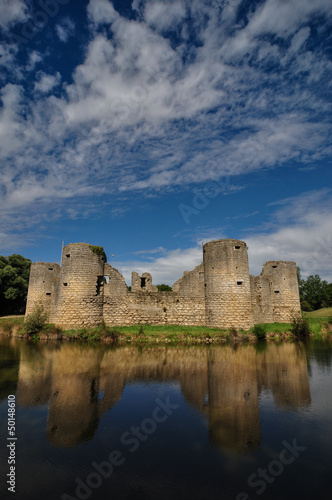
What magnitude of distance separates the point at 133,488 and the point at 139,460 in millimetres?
897

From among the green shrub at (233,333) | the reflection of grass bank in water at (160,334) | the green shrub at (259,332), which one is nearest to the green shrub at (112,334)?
the reflection of grass bank in water at (160,334)

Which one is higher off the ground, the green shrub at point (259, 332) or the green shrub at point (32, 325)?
the green shrub at point (32, 325)

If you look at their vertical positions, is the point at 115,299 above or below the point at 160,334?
above

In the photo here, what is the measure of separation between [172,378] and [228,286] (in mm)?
14020

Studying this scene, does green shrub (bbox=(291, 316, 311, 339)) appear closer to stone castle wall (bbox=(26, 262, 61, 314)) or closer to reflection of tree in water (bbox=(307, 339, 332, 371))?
reflection of tree in water (bbox=(307, 339, 332, 371))

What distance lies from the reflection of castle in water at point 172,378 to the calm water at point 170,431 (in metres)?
0.05

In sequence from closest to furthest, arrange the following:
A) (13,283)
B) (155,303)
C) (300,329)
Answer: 1. (300,329)
2. (155,303)
3. (13,283)

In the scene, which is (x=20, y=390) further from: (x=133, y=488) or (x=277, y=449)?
(x=277, y=449)

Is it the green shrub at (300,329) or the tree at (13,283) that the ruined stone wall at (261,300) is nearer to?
the green shrub at (300,329)

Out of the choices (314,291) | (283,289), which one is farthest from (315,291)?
(283,289)

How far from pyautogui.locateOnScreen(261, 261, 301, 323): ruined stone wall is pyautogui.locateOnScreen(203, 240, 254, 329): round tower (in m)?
6.84

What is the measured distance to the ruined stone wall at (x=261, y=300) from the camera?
29.1 metres

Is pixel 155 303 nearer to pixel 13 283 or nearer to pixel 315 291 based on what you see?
pixel 13 283

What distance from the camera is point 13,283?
43906 mm
